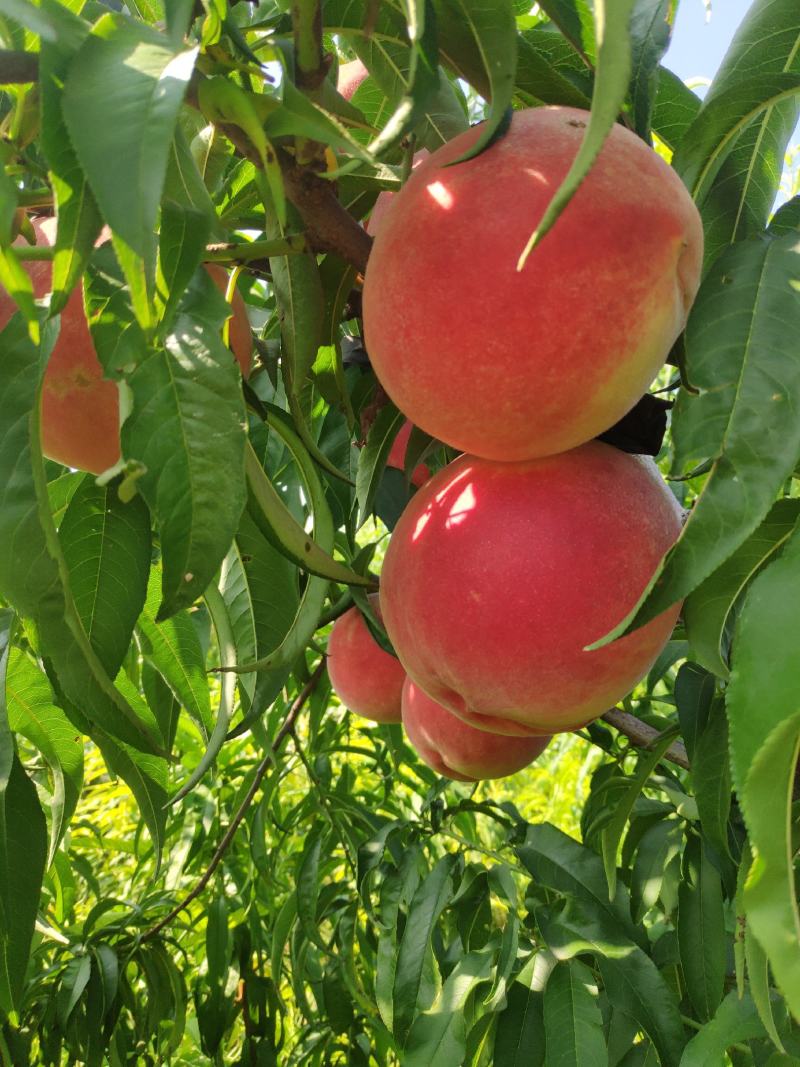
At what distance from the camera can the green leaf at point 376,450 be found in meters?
0.82

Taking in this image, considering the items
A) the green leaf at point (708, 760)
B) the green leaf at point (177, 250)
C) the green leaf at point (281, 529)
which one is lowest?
the green leaf at point (708, 760)

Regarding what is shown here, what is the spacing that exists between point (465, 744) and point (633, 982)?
0.86 feet

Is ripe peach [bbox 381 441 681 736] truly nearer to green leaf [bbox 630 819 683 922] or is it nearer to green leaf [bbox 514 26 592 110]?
green leaf [bbox 514 26 592 110]

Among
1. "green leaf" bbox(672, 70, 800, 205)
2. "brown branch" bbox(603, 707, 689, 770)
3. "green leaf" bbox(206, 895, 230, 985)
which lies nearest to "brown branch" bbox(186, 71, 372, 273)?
"green leaf" bbox(672, 70, 800, 205)

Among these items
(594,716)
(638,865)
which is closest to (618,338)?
(594,716)

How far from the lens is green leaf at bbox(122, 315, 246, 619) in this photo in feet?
1.82

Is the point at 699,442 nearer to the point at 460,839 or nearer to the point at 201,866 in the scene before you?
the point at 460,839

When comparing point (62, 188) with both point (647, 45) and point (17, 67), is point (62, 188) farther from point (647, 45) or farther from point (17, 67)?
point (647, 45)

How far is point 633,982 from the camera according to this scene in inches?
36.7

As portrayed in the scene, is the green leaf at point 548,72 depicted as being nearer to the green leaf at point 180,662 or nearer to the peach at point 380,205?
the peach at point 380,205

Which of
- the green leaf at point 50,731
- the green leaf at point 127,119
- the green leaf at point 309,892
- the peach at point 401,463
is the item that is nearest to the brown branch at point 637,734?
the peach at point 401,463

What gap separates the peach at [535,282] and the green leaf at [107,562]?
236 millimetres

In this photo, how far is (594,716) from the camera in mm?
729

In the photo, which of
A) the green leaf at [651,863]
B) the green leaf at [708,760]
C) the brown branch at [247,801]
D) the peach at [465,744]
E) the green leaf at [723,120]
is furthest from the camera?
the brown branch at [247,801]
